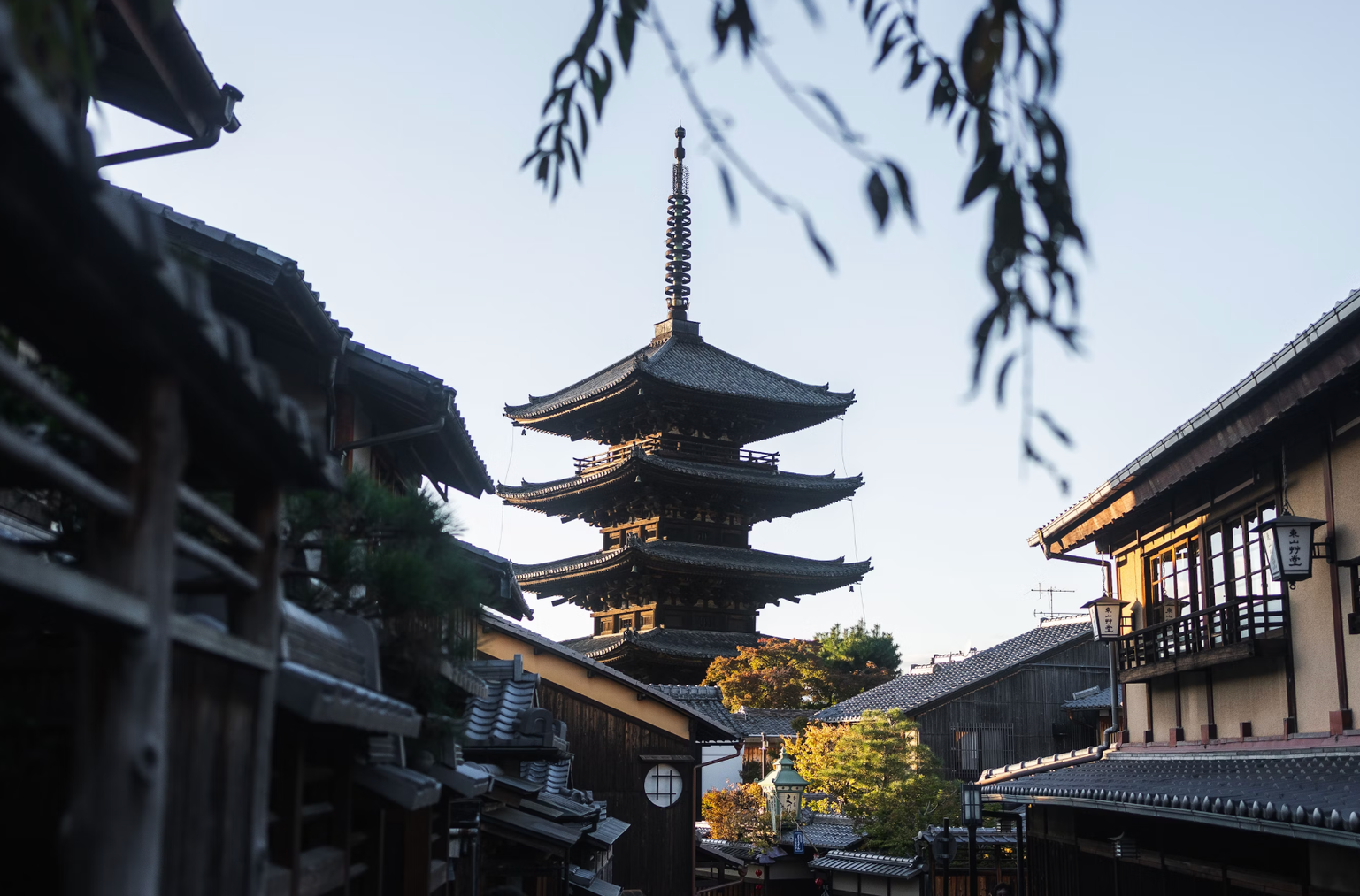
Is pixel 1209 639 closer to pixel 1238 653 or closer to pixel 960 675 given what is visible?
pixel 1238 653

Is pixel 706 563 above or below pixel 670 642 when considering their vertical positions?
above

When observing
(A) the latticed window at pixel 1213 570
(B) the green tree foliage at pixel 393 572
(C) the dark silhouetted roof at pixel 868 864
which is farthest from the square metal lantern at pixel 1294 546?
(C) the dark silhouetted roof at pixel 868 864

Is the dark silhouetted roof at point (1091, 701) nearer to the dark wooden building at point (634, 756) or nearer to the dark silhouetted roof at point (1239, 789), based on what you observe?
the dark wooden building at point (634, 756)

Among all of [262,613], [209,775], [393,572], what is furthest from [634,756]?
[209,775]

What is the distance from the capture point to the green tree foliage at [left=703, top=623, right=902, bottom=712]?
43.7 meters

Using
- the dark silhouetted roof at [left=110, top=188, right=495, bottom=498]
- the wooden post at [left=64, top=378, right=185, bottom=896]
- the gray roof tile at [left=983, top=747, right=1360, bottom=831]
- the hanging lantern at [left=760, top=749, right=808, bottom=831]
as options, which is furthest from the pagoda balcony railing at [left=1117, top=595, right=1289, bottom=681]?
the hanging lantern at [left=760, top=749, right=808, bottom=831]

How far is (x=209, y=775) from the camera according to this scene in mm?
3701

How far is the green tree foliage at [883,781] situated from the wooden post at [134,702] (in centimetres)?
3237

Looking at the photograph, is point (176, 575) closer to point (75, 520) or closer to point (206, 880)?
point (75, 520)

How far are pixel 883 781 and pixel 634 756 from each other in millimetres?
12507

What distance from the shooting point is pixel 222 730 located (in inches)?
151

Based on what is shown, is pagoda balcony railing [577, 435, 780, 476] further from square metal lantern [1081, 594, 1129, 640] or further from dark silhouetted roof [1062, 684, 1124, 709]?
square metal lantern [1081, 594, 1129, 640]

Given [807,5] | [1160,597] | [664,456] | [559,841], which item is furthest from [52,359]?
[664,456]

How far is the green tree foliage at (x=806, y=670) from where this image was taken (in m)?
43.7
